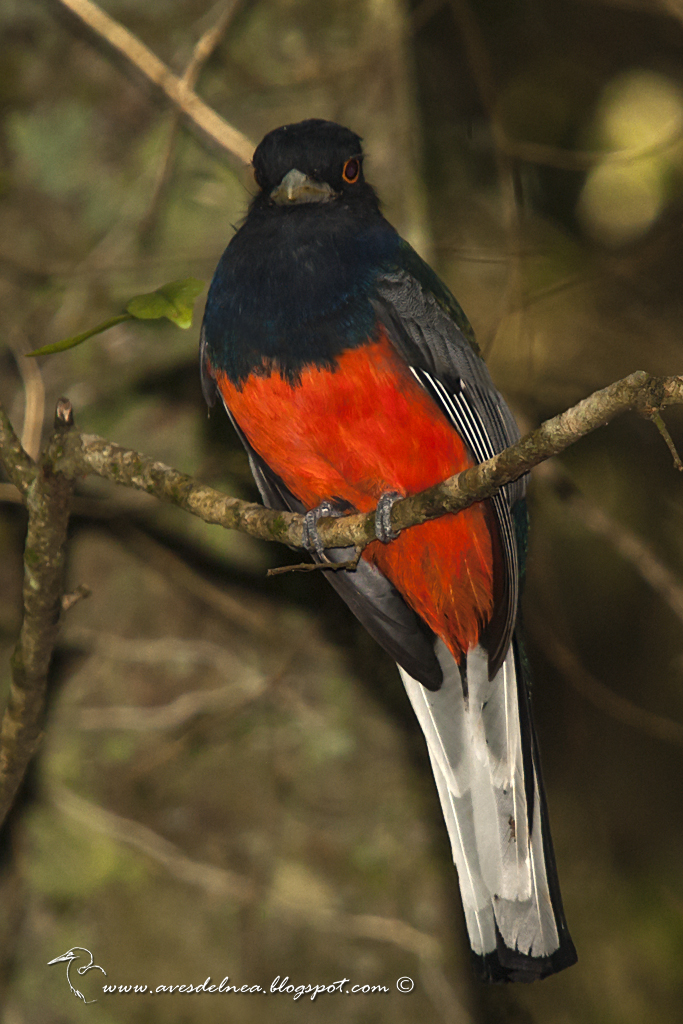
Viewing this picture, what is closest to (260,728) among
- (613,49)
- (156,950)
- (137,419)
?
(156,950)

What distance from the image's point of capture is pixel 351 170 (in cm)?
262

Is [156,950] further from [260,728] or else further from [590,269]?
[590,269]

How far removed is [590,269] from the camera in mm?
3859

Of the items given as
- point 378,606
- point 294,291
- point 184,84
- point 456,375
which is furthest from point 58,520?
point 184,84

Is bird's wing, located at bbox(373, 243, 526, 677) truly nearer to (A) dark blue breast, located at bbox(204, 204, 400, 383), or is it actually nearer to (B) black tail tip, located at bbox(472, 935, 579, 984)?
(A) dark blue breast, located at bbox(204, 204, 400, 383)

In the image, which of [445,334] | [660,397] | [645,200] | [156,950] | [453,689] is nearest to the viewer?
[660,397]

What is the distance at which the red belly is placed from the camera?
7.67 feet

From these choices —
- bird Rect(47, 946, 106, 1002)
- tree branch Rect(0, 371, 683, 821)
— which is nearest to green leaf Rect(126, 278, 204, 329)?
tree branch Rect(0, 371, 683, 821)

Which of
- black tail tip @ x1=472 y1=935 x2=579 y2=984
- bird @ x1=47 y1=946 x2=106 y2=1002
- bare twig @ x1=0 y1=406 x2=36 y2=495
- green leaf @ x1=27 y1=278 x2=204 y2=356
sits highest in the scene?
green leaf @ x1=27 y1=278 x2=204 y2=356

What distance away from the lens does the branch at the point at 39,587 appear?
7.64ft

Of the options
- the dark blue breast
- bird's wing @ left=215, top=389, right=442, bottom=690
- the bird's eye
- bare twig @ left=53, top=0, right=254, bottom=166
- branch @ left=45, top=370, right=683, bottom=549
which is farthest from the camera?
bare twig @ left=53, top=0, right=254, bottom=166

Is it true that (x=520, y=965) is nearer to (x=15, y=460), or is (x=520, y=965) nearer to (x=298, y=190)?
(x=15, y=460)

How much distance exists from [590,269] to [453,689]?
197cm

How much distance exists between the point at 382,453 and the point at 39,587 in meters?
0.93
